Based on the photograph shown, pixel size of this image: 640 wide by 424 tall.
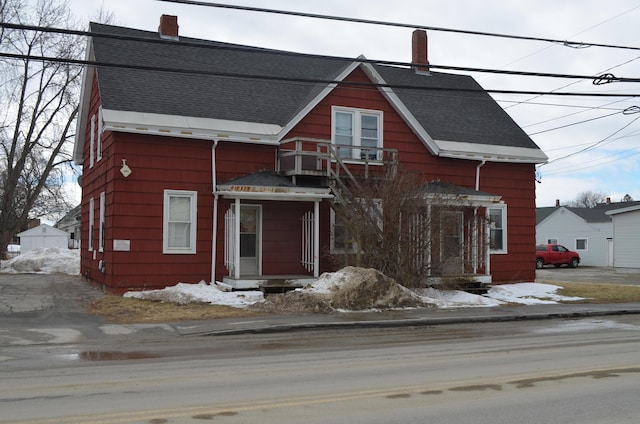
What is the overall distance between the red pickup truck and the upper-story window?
27.1m

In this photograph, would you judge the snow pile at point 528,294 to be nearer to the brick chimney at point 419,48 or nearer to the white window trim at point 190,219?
the white window trim at point 190,219

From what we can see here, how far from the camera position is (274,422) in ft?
19.5

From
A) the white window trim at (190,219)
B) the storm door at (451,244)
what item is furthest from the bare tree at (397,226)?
the white window trim at (190,219)

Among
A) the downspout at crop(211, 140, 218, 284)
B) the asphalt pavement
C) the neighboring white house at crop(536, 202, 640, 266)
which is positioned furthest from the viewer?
the neighboring white house at crop(536, 202, 640, 266)

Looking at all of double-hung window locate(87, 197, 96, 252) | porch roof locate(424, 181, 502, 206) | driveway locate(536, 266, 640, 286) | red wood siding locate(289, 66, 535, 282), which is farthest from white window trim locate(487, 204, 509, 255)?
double-hung window locate(87, 197, 96, 252)

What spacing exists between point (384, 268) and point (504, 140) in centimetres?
902

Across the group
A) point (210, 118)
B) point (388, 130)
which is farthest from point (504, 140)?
point (210, 118)

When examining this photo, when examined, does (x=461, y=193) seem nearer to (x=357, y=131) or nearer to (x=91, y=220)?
(x=357, y=131)

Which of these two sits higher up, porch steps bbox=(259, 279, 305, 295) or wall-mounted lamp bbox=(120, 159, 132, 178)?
wall-mounted lamp bbox=(120, 159, 132, 178)

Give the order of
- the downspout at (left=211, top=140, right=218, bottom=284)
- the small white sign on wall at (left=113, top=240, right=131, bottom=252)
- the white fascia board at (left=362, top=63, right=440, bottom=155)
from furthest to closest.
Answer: the white fascia board at (left=362, top=63, right=440, bottom=155) < the downspout at (left=211, top=140, right=218, bottom=284) < the small white sign on wall at (left=113, top=240, right=131, bottom=252)

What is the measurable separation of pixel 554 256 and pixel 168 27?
109ft

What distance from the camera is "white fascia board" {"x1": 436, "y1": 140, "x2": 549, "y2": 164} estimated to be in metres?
22.2

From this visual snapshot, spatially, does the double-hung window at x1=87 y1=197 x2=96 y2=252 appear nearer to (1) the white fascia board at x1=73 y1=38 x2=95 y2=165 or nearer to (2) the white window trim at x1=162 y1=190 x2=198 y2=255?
(1) the white fascia board at x1=73 y1=38 x2=95 y2=165

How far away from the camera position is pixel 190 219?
727 inches
